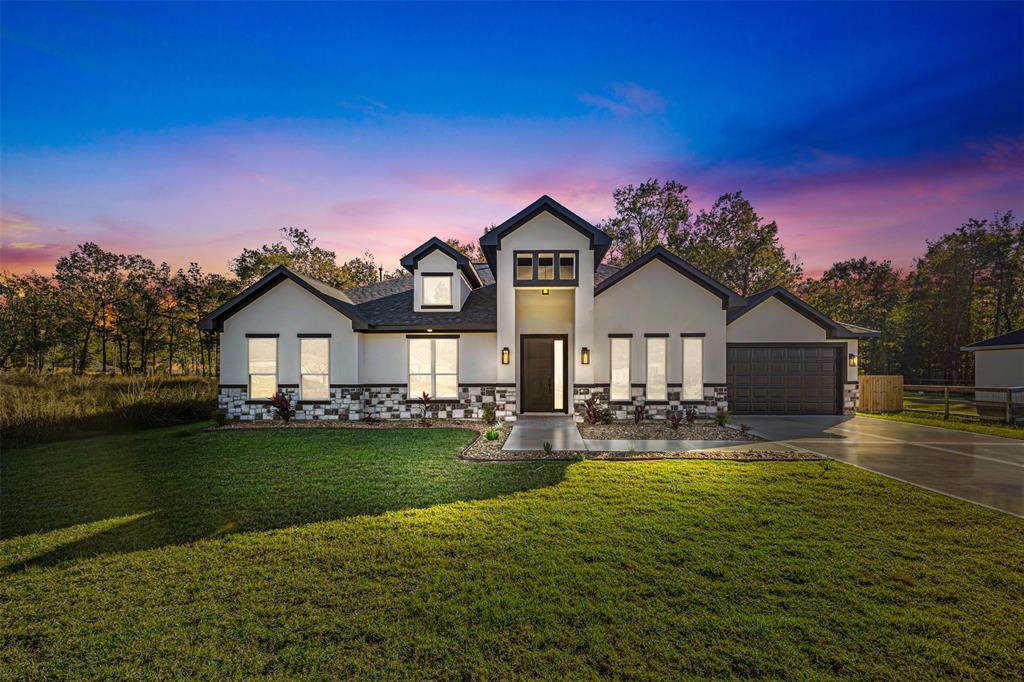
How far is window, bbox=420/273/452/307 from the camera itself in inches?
570

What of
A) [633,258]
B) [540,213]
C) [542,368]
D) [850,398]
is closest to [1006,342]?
[850,398]

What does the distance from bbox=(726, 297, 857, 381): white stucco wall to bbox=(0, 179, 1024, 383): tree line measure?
48.3 ft

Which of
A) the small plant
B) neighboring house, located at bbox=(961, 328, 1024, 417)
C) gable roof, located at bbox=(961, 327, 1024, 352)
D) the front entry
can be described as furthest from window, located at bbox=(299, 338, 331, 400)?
gable roof, located at bbox=(961, 327, 1024, 352)

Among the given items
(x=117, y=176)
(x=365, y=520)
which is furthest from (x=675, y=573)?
(x=117, y=176)

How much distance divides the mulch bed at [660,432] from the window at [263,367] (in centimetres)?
1051

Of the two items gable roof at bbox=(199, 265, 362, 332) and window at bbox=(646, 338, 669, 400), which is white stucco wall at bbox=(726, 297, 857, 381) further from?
gable roof at bbox=(199, 265, 362, 332)

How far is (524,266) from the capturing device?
1325 centimetres

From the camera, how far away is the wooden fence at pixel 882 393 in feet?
53.1

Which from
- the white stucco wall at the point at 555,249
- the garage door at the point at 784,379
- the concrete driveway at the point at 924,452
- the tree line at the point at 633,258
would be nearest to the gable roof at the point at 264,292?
the white stucco wall at the point at 555,249

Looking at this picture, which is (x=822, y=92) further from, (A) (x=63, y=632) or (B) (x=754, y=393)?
(A) (x=63, y=632)

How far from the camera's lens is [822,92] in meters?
15.1

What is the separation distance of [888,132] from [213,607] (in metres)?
24.2

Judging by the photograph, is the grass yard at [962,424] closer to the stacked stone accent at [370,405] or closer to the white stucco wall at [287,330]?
the stacked stone accent at [370,405]

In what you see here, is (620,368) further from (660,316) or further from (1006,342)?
(1006,342)
